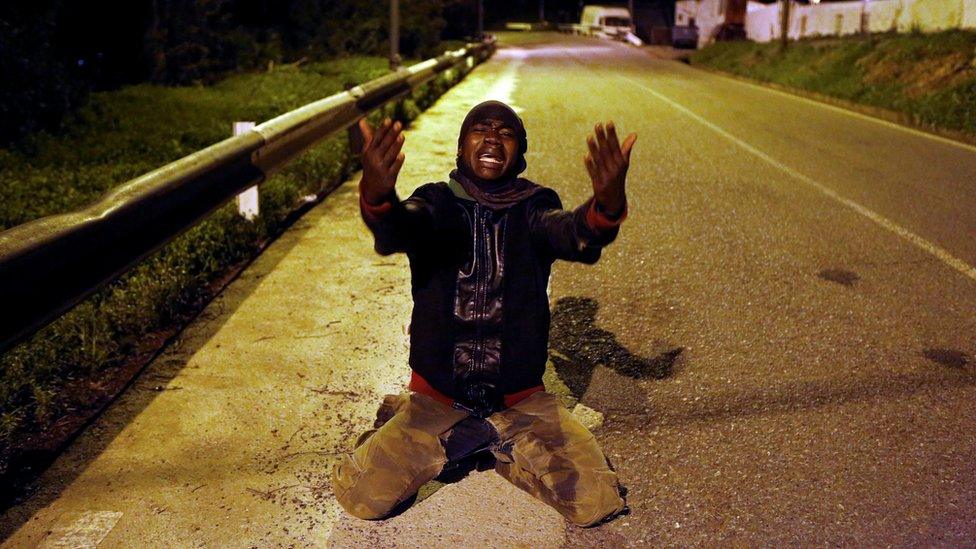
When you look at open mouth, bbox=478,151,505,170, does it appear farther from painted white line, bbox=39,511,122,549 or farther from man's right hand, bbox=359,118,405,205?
painted white line, bbox=39,511,122,549

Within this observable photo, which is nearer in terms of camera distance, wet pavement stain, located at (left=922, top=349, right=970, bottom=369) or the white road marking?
wet pavement stain, located at (left=922, top=349, right=970, bottom=369)

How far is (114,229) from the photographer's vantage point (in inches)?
133

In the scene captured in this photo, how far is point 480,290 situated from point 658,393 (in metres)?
1.17

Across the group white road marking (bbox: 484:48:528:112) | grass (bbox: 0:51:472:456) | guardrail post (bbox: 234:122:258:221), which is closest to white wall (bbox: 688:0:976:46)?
white road marking (bbox: 484:48:528:112)

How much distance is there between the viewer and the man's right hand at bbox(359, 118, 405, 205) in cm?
255

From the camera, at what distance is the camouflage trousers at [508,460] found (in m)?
2.76

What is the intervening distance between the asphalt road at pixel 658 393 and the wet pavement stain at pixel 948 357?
1 cm

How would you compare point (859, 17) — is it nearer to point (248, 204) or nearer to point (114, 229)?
point (248, 204)

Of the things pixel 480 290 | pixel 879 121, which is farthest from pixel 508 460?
pixel 879 121

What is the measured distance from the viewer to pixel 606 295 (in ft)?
16.4

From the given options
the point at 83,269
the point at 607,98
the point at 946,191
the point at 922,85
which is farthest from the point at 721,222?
the point at 922,85

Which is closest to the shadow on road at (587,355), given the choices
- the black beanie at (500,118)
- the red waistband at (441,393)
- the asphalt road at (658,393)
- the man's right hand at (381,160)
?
the asphalt road at (658,393)

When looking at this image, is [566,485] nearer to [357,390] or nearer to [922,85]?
[357,390]

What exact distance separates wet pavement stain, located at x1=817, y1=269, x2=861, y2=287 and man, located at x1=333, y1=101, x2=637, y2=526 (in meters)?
2.95
